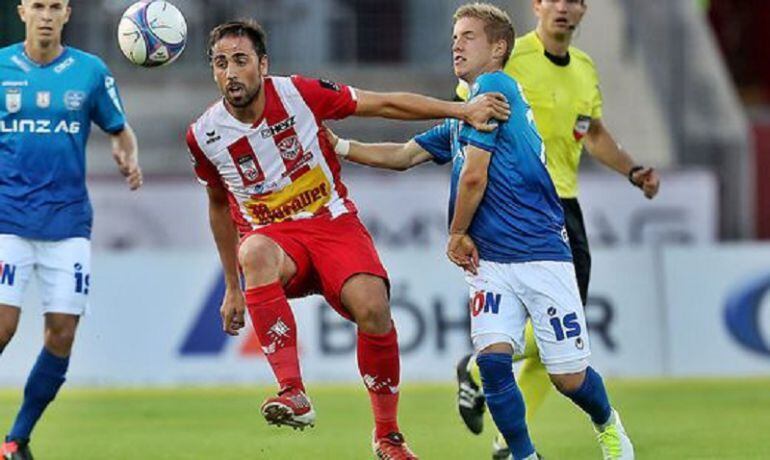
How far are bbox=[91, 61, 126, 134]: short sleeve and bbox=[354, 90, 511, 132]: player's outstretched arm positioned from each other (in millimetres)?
1790

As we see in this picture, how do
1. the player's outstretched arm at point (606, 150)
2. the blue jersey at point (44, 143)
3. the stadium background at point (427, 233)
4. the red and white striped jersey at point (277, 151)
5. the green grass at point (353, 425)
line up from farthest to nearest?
the stadium background at point (427, 233)
the player's outstretched arm at point (606, 150)
the green grass at point (353, 425)
the blue jersey at point (44, 143)
the red and white striped jersey at point (277, 151)

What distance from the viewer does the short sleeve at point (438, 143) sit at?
9.07m

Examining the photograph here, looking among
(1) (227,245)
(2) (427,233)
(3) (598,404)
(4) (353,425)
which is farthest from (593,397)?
(2) (427,233)

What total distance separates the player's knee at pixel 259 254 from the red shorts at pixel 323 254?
79 millimetres

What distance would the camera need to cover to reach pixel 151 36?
9.17 metres

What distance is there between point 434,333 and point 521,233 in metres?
7.32

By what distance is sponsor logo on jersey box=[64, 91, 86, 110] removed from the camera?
9.95 m

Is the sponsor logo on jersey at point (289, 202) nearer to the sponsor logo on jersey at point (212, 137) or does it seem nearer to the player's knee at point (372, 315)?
the sponsor logo on jersey at point (212, 137)

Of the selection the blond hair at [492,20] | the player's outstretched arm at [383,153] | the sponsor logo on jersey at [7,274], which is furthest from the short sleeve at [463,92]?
the sponsor logo on jersey at [7,274]

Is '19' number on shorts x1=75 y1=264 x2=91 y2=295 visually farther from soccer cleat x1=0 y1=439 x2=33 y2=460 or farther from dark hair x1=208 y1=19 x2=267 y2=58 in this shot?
dark hair x1=208 y1=19 x2=267 y2=58

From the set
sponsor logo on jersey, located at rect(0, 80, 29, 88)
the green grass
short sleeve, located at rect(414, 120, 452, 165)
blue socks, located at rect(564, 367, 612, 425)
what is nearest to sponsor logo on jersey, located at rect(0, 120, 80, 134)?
sponsor logo on jersey, located at rect(0, 80, 29, 88)

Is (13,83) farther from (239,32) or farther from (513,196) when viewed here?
(513,196)

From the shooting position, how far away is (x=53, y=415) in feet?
43.4

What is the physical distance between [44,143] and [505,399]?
296 cm
